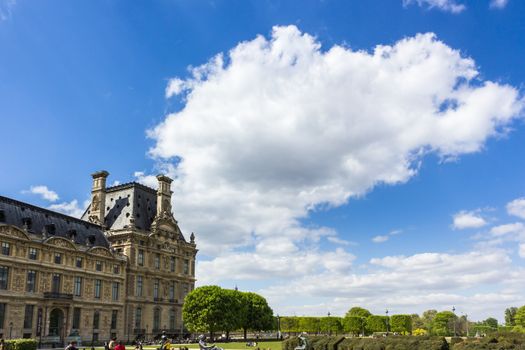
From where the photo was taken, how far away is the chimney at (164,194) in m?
89.7

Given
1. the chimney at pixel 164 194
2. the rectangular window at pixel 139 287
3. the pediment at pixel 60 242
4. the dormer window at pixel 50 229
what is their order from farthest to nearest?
1. the chimney at pixel 164 194
2. the rectangular window at pixel 139 287
3. the dormer window at pixel 50 229
4. the pediment at pixel 60 242

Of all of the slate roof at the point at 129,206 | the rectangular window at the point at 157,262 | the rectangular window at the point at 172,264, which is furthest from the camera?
the rectangular window at the point at 172,264

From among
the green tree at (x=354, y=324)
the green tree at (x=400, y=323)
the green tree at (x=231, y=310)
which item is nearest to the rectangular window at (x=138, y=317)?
the green tree at (x=231, y=310)

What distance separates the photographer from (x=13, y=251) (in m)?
59.2

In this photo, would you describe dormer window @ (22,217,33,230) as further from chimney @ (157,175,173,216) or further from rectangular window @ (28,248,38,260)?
chimney @ (157,175,173,216)

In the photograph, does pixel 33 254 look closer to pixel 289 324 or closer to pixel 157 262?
pixel 157 262

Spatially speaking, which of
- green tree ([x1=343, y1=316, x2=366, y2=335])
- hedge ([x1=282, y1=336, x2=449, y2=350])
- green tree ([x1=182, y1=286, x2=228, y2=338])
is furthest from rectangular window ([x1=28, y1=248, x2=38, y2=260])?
green tree ([x1=343, y1=316, x2=366, y2=335])

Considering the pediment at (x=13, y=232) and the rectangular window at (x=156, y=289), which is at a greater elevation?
the pediment at (x=13, y=232)

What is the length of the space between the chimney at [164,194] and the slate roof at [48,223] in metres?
13.5

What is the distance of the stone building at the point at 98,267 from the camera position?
60.4 meters

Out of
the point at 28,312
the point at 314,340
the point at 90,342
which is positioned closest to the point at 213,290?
the point at 90,342

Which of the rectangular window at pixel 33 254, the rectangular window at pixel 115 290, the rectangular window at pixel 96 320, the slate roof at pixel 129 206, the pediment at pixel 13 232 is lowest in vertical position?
the rectangular window at pixel 96 320

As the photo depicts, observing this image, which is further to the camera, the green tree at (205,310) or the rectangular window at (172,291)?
the rectangular window at (172,291)

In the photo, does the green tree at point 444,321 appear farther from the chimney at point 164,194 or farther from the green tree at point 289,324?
the chimney at point 164,194
